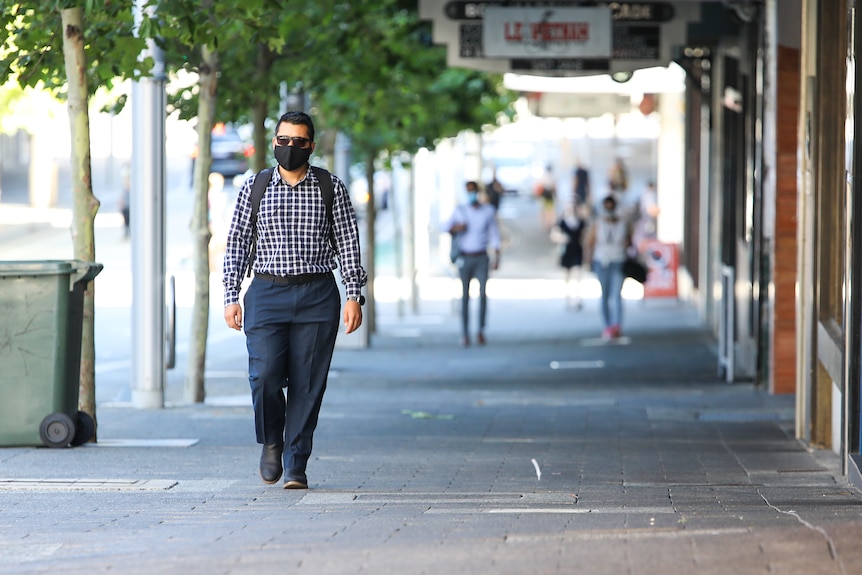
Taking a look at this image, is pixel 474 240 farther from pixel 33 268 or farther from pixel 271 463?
pixel 271 463

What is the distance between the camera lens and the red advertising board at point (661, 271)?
2658cm

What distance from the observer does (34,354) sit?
949 cm

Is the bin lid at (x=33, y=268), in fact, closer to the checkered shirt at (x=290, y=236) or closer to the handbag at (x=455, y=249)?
the checkered shirt at (x=290, y=236)

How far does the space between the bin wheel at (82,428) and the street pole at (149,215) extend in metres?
2.66

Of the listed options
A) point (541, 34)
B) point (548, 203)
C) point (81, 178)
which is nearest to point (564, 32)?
point (541, 34)

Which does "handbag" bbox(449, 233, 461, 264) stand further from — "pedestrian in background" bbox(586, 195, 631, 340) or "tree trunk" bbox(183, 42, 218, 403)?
"tree trunk" bbox(183, 42, 218, 403)

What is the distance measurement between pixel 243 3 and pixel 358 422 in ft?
10.4

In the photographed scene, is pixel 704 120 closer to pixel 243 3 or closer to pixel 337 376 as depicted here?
pixel 337 376

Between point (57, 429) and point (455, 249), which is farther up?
point (455, 249)

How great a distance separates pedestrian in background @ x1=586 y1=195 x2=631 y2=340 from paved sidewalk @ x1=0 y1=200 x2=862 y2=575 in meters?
3.01

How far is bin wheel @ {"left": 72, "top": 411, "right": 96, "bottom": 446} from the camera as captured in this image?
380 inches

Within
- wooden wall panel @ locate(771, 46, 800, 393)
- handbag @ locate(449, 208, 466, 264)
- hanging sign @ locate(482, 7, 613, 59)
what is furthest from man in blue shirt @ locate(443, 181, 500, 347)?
wooden wall panel @ locate(771, 46, 800, 393)

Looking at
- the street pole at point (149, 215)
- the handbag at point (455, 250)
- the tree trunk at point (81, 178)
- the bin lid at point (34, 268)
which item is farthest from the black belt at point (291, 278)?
the handbag at point (455, 250)

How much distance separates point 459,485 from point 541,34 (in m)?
7.15
